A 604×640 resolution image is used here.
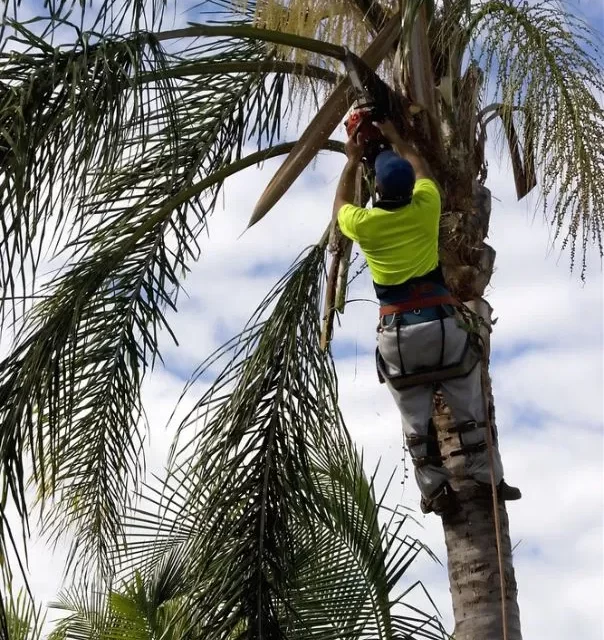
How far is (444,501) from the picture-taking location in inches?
212

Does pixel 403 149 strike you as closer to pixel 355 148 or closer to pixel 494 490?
pixel 355 148

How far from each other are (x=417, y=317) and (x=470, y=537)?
1.01m

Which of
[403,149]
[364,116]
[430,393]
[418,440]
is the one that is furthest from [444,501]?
[364,116]

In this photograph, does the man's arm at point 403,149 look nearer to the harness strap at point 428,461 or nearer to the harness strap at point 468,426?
the harness strap at point 468,426

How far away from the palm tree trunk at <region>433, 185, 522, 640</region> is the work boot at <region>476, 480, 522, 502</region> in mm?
33

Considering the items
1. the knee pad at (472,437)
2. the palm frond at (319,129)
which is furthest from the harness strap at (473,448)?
the palm frond at (319,129)

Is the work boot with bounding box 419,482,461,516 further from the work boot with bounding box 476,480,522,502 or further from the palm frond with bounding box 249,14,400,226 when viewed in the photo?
the palm frond with bounding box 249,14,400,226

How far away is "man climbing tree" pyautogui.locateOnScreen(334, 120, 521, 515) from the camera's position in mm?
5199

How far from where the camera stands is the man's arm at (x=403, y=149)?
17.6 ft

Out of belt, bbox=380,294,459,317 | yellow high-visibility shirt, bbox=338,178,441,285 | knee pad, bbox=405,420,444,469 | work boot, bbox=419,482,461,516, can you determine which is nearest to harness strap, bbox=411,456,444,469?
knee pad, bbox=405,420,444,469

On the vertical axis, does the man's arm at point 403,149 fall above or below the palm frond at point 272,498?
above

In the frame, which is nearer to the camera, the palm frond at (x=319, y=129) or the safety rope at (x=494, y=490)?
the safety rope at (x=494, y=490)

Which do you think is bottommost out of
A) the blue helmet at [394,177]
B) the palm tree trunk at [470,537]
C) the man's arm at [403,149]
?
the palm tree trunk at [470,537]

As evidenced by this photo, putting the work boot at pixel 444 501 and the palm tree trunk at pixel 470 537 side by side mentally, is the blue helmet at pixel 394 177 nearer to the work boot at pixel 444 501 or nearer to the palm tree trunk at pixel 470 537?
the palm tree trunk at pixel 470 537
